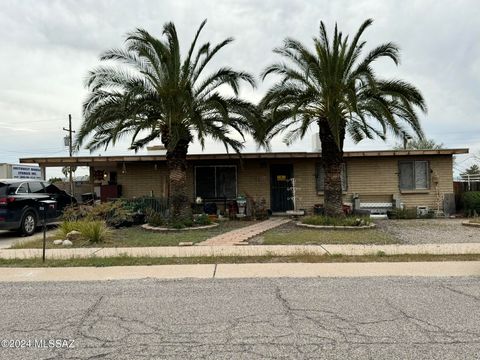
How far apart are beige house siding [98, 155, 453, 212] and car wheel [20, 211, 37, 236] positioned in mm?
5775

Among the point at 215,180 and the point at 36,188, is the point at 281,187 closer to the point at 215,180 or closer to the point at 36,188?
the point at 215,180

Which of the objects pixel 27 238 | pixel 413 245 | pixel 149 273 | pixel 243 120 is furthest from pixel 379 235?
pixel 27 238

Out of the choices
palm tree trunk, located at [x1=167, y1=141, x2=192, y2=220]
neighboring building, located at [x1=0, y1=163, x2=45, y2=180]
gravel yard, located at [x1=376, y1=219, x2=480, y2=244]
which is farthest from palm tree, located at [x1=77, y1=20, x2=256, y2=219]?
neighboring building, located at [x1=0, y1=163, x2=45, y2=180]

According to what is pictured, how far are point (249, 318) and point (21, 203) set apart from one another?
10944 mm

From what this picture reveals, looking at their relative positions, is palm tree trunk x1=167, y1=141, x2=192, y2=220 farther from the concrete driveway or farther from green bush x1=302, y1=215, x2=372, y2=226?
the concrete driveway

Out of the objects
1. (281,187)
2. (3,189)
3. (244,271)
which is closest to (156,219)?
(3,189)

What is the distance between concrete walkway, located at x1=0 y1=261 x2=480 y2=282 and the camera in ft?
25.1

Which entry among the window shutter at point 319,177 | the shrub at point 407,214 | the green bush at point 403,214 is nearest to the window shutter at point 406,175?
the shrub at point 407,214

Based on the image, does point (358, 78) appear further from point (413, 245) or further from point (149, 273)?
point (149, 273)

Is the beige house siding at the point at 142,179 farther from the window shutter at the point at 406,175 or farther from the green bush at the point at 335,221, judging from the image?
the window shutter at the point at 406,175

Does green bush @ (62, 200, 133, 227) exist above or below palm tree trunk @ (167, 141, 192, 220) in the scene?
below

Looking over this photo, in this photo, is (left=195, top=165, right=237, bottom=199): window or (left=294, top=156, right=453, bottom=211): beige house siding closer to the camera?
(left=294, top=156, right=453, bottom=211): beige house siding

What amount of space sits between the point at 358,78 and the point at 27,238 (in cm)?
1163

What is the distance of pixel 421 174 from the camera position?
19250 mm
